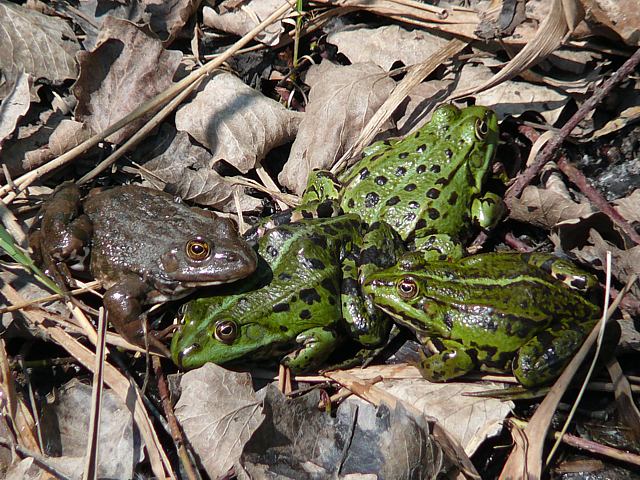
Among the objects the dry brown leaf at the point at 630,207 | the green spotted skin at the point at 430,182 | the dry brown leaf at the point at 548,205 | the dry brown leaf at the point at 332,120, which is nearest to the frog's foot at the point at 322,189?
the green spotted skin at the point at 430,182

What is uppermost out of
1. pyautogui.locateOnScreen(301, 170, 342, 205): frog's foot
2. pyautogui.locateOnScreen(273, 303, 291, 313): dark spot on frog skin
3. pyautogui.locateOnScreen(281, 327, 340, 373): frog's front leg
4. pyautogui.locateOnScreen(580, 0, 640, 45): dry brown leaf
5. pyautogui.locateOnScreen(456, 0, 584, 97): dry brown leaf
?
pyautogui.locateOnScreen(580, 0, 640, 45): dry brown leaf

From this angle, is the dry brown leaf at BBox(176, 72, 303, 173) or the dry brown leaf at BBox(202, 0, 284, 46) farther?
the dry brown leaf at BBox(202, 0, 284, 46)

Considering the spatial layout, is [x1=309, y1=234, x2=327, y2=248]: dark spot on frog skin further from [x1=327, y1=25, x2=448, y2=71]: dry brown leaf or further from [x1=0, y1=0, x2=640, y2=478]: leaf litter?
[x1=327, y1=25, x2=448, y2=71]: dry brown leaf

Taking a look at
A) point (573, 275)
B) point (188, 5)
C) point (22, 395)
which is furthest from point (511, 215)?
point (22, 395)

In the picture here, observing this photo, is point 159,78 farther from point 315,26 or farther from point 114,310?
point 114,310

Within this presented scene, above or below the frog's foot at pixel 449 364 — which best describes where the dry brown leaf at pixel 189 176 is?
above

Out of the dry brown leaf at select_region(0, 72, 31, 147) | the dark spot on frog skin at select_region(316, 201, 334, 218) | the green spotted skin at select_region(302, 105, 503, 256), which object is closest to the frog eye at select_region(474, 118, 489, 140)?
the green spotted skin at select_region(302, 105, 503, 256)

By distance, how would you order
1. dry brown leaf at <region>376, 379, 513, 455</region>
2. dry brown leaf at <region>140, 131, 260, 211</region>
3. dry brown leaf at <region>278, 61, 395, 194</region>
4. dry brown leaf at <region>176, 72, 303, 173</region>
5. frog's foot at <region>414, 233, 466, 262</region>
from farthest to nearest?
dry brown leaf at <region>278, 61, 395, 194</region>
dry brown leaf at <region>176, 72, 303, 173</region>
dry brown leaf at <region>140, 131, 260, 211</region>
frog's foot at <region>414, 233, 466, 262</region>
dry brown leaf at <region>376, 379, 513, 455</region>

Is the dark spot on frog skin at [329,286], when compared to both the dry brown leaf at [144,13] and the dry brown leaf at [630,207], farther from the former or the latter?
the dry brown leaf at [144,13]
